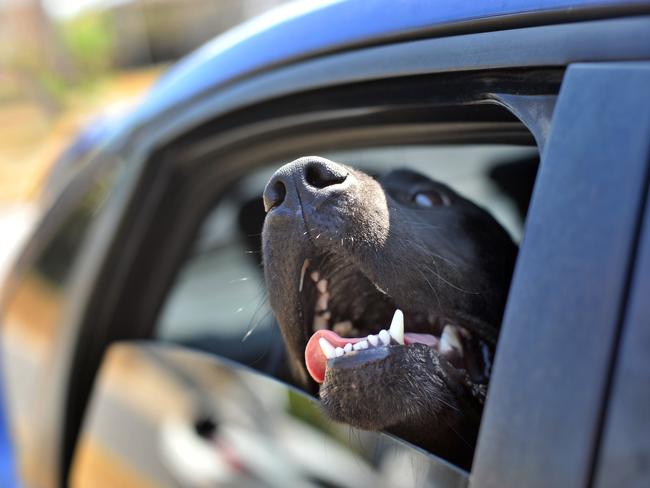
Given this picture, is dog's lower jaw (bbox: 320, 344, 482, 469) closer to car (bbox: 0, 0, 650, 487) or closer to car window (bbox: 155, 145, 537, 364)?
car (bbox: 0, 0, 650, 487)

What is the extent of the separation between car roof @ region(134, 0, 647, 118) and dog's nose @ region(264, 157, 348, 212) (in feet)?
0.99

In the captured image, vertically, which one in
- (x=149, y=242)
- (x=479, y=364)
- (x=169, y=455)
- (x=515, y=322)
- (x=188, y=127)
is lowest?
(x=169, y=455)

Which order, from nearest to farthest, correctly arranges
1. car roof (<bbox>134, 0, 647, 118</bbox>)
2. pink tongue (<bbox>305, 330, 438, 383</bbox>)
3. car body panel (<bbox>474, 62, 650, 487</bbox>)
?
car body panel (<bbox>474, 62, 650, 487</bbox>) < car roof (<bbox>134, 0, 647, 118</bbox>) < pink tongue (<bbox>305, 330, 438, 383</bbox>)

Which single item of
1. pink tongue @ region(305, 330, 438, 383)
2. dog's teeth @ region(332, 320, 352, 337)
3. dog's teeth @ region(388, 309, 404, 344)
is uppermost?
dog's teeth @ region(332, 320, 352, 337)

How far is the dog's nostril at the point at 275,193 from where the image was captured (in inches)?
62.5

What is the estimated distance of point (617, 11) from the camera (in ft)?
3.95

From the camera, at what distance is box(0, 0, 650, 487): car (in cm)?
110

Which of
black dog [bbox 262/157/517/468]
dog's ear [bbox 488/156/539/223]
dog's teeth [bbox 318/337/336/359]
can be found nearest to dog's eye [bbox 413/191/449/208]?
black dog [bbox 262/157/517/468]

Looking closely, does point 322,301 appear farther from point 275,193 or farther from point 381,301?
point 275,193

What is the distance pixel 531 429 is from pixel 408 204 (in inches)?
39.8

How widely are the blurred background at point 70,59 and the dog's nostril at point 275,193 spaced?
16.5m

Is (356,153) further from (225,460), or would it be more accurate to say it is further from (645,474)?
(645,474)

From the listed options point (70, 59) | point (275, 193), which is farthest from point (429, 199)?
point (70, 59)

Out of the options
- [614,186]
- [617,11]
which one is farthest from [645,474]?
[617,11]
